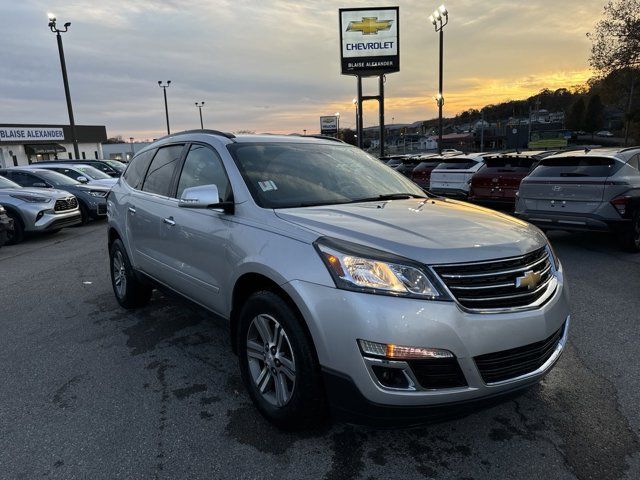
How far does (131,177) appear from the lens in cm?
523

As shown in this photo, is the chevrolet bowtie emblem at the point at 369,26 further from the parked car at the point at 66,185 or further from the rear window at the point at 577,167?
the rear window at the point at 577,167

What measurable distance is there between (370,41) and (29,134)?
33872mm

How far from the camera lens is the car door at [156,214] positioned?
Answer: 13.5ft

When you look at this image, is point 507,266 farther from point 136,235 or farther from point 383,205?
point 136,235

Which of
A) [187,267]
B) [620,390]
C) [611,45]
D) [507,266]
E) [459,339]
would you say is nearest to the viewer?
[459,339]

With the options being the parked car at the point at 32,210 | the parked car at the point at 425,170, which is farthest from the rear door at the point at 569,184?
the parked car at the point at 32,210

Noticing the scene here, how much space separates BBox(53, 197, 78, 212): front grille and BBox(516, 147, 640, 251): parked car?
33.2 feet

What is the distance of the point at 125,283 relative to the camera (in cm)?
525

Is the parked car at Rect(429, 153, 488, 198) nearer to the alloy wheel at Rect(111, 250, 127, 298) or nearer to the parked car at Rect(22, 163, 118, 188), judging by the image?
the parked car at Rect(22, 163, 118, 188)

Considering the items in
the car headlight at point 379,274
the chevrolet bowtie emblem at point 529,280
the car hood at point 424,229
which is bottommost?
the chevrolet bowtie emblem at point 529,280

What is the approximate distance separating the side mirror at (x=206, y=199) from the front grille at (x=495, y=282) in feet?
4.98

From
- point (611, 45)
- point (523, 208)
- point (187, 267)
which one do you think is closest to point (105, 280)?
point (187, 267)

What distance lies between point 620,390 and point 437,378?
1836 mm

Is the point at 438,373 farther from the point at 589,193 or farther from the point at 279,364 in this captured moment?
the point at 589,193
